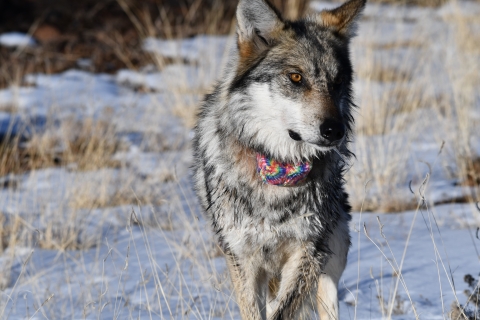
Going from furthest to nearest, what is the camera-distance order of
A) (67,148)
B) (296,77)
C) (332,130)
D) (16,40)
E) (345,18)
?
1. (16,40)
2. (67,148)
3. (345,18)
4. (296,77)
5. (332,130)

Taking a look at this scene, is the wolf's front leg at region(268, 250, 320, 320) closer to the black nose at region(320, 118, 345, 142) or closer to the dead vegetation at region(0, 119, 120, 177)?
the black nose at region(320, 118, 345, 142)

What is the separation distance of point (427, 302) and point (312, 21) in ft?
6.01

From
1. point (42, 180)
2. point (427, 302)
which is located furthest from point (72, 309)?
point (42, 180)

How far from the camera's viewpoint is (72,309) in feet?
11.8

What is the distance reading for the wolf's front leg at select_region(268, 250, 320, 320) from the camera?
10.4 ft

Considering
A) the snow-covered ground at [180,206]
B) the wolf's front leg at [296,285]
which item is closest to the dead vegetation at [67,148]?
the snow-covered ground at [180,206]

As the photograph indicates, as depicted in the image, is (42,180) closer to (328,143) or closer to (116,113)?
(116,113)

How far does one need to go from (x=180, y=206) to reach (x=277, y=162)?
1.63m

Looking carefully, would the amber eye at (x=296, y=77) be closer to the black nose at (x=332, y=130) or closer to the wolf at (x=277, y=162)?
the wolf at (x=277, y=162)

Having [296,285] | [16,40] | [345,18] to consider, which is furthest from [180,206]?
[16,40]

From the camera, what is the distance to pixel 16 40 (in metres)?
11.1

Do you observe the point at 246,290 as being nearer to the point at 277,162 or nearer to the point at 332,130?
the point at 277,162

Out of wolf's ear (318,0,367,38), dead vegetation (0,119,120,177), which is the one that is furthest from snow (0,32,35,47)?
wolf's ear (318,0,367,38)

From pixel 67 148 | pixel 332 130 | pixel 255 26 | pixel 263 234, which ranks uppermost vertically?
pixel 255 26
